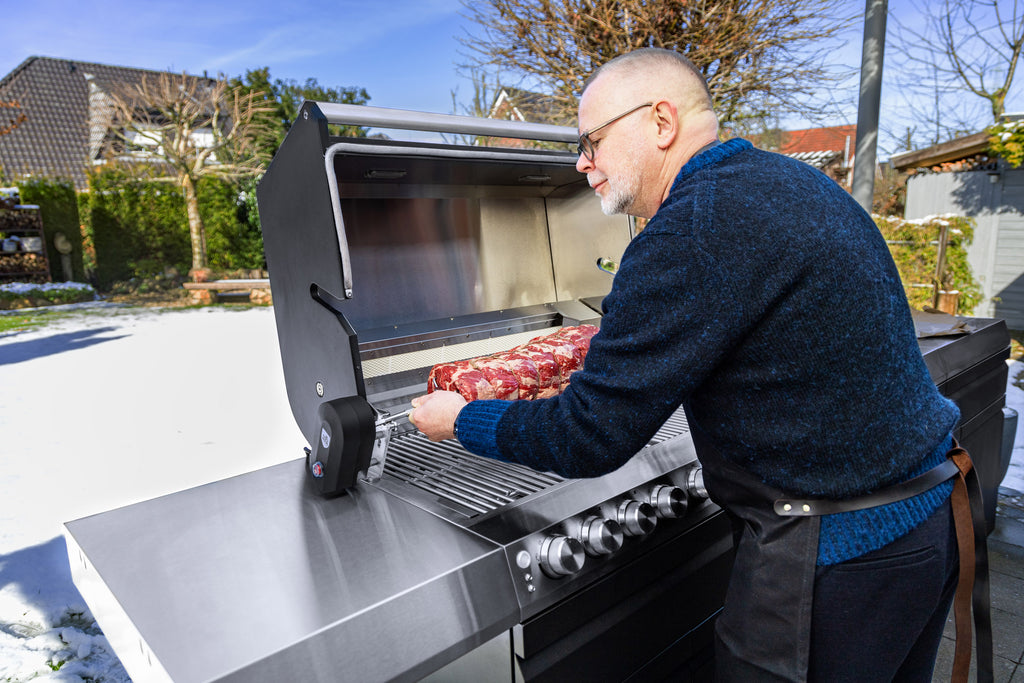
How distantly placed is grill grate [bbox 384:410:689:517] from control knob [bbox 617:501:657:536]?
6.3 inches

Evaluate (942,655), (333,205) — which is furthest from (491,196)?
(942,655)

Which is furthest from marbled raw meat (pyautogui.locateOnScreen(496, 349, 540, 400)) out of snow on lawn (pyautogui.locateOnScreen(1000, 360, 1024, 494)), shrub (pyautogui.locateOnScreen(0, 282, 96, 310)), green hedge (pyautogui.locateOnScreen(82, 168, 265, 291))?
green hedge (pyautogui.locateOnScreen(82, 168, 265, 291))

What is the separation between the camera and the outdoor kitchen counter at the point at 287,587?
3.07 ft

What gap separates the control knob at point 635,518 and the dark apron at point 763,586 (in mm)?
211

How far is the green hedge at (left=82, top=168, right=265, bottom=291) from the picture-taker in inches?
537

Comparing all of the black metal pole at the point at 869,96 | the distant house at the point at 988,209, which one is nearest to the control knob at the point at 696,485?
the black metal pole at the point at 869,96

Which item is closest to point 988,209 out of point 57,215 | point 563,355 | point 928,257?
point 928,257

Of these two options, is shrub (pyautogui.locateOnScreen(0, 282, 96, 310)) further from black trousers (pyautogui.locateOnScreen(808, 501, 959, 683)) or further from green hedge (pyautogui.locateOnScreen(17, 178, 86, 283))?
black trousers (pyautogui.locateOnScreen(808, 501, 959, 683))

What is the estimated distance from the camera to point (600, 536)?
1.25m

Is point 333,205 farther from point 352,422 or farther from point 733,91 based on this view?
point 733,91

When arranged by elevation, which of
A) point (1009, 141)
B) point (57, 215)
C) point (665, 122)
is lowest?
point (665, 122)

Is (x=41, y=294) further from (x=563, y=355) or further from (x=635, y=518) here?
(x=635, y=518)

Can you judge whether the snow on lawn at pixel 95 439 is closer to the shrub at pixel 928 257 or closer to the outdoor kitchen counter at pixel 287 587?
the outdoor kitchen counter at pixel 287 587

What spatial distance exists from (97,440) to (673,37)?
564 cm
